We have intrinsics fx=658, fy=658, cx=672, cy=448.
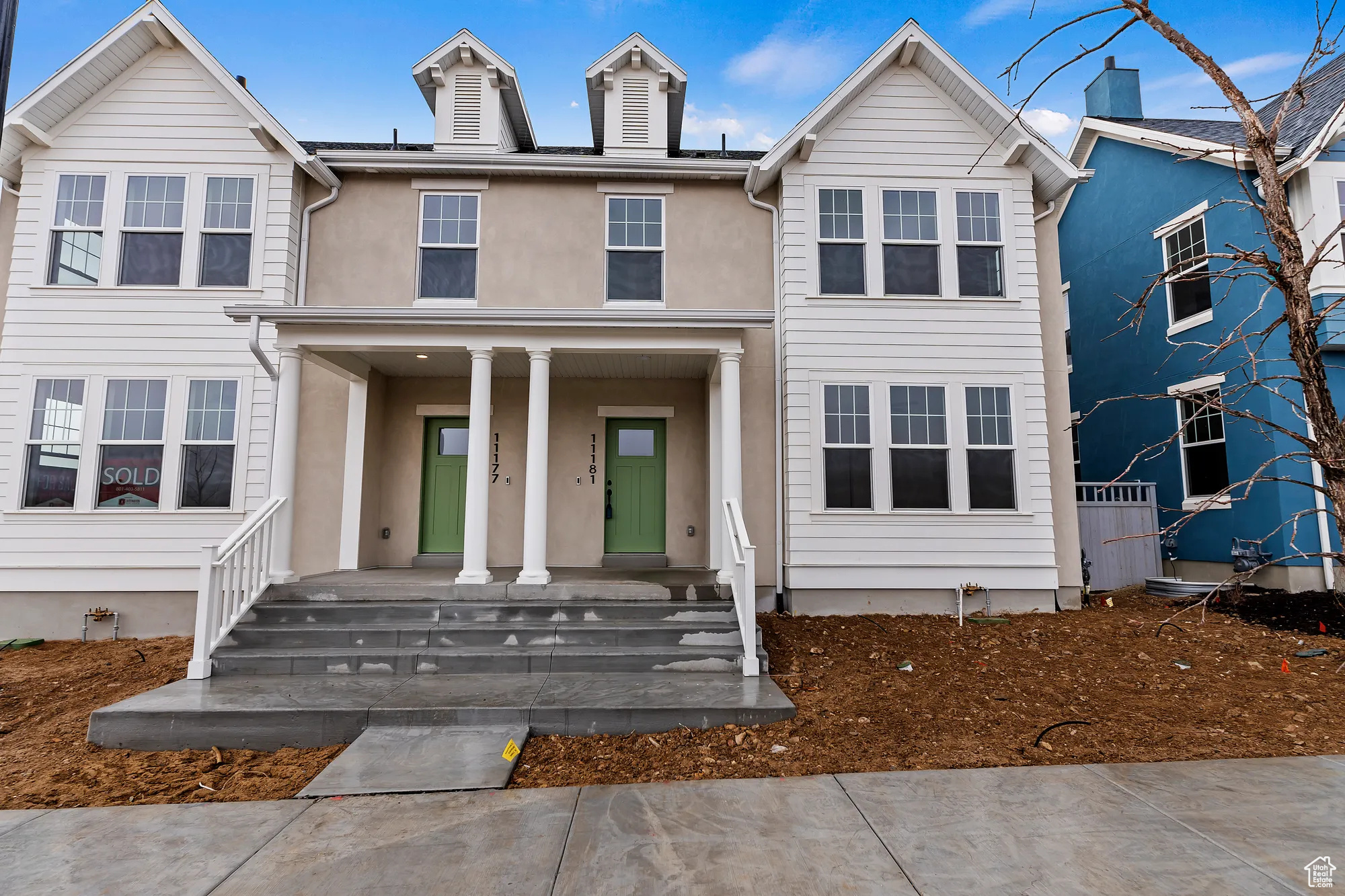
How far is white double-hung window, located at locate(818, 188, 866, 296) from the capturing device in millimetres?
8102

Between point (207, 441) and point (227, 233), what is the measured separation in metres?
2.50

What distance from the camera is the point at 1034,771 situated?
3721 mm

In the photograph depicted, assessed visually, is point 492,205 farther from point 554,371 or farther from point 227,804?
point 227,804

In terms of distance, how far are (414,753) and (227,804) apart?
94 cm

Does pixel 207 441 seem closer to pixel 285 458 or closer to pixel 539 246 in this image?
pixel 285 458

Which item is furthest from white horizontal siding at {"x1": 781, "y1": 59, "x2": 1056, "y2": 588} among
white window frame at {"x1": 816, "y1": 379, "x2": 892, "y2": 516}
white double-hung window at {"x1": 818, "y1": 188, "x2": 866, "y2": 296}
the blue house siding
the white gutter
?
the white gutter

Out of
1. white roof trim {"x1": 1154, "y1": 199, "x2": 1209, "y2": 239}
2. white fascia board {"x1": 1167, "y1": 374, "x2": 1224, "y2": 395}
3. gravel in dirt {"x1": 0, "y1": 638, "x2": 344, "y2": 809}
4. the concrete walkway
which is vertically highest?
white roof trim {"x1": 1154, "y1": 199, "x2": 1209, "y2": 239}

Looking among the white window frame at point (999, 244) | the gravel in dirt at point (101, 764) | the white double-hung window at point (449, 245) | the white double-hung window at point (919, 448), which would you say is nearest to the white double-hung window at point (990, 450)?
the white double-hung window at point (919, 448)

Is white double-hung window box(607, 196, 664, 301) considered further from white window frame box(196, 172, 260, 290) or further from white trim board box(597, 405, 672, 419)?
white window frame box(196, 172, 260, 290)

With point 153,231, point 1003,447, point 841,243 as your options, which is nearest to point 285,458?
point 153,231

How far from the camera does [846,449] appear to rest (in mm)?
7840

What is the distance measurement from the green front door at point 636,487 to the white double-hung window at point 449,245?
2.57 metres

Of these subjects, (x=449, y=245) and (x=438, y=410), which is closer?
(x=449, y=245)

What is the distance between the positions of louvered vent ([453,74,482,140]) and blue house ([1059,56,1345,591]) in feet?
26.8
